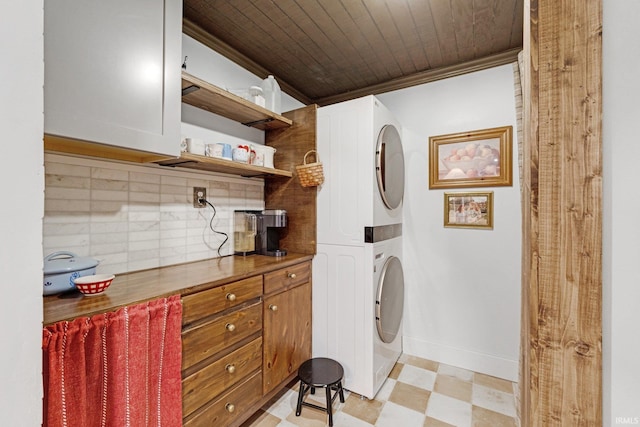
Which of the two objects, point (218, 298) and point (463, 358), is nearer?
point (218, 298)

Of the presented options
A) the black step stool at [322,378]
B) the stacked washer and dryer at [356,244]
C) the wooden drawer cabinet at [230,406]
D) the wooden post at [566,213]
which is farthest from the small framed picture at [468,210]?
the wooden drawer cabinet at [230,406]

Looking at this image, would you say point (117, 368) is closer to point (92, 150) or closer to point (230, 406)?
point (230, 406)

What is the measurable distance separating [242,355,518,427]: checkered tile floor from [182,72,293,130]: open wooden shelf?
6.56 feet

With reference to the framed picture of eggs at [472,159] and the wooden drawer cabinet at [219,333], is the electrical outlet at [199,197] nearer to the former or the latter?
the wooden drawer cabinet at [219,333]

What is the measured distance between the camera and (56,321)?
86 cm

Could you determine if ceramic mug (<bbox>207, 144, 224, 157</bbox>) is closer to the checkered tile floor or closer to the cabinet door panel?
the cabinet door panel

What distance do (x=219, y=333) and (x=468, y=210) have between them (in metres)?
2.05

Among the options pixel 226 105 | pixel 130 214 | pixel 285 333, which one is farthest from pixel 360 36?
pixel 285 333

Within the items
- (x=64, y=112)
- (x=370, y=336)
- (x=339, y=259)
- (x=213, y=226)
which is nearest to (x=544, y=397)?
(x=370, y=336)

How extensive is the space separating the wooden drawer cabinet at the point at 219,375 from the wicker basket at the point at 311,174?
1100mm

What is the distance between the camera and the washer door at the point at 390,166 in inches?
75.9

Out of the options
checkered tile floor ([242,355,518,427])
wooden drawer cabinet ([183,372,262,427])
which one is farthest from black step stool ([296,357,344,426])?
wooden drawer cabinet ([183,372,262,427])

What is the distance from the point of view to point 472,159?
87.0 inches

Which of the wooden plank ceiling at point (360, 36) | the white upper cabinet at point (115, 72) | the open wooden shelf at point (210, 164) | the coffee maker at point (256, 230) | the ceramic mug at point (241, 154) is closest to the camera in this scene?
the white upper cabinet at point (115, 72)
